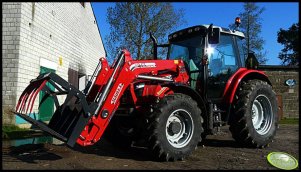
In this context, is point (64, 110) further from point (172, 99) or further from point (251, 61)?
point (251, 61)

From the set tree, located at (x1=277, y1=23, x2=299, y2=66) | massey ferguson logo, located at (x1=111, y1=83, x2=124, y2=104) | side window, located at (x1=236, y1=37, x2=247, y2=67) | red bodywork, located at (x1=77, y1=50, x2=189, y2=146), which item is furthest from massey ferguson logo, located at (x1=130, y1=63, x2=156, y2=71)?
tree, located at (x1=277, y1=23, x2=299, y2=66)

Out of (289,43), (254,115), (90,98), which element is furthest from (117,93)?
(289,43)

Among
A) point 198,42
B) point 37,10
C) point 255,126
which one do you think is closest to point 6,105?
point 37,10

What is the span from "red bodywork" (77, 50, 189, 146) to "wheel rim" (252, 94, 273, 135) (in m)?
1.96

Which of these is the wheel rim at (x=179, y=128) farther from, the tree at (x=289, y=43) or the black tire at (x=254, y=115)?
the tree at (x=289, y=43)

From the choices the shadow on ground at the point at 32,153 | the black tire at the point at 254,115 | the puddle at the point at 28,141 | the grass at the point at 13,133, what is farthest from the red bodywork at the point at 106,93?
the grass at the point at 13,133

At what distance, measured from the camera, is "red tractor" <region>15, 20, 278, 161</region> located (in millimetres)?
5973

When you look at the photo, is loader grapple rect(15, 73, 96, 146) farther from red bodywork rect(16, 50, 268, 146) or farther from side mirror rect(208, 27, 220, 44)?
side mirror rect(208, 27, 220, 44)

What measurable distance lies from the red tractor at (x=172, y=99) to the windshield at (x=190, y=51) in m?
0.02

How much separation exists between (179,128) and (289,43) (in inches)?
1742

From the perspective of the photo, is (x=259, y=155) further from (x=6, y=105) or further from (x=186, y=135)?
(x=6, y=105)

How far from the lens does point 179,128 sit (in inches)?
255

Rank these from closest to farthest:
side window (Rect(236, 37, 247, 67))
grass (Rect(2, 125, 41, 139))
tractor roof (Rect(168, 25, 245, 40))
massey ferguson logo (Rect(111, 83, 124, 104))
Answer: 1. massey ferguson logo (Rect(111, 83, 124, 104))
2. tractor roof (Rect(168, 25, 245, 40))
3. side window (Rect(236, 37, 247, 67))
4. grass (Rect(2, 125, 41, 139))

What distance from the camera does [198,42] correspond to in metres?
7.79
